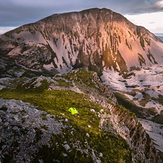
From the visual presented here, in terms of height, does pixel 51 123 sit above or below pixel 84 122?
above

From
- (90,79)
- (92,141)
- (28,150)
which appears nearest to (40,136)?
(28,150)

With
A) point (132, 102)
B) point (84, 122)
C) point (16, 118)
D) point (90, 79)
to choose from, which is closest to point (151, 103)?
point (132, 102)

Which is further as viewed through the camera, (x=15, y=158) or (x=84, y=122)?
(x=84, y=122)

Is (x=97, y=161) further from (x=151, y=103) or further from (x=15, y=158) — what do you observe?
(x=151, y=103)

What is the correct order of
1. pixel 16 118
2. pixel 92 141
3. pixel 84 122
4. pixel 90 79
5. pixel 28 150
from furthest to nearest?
pixel 90 79 < pixel 84 122 < pixel 92 141 < pixel 16 118 < pixel 28 150

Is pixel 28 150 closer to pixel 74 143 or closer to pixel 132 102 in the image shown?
pixel 74 143

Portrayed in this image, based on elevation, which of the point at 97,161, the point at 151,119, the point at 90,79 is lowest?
the point at 151,119

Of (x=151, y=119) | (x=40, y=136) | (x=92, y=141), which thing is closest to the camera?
(x=40, y=136)

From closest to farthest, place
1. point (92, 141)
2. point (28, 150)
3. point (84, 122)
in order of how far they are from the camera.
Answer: point (28, 150) < point (92, 141) < point (84, 122)

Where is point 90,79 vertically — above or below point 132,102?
above
